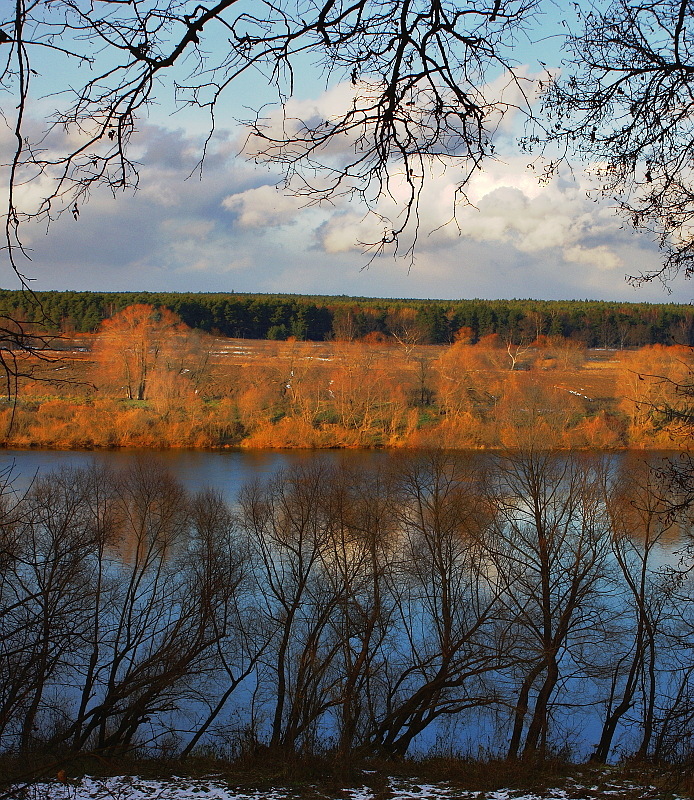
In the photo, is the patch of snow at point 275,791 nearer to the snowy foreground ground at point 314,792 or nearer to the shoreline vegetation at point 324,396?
the snowy foreground ground at point 314,792

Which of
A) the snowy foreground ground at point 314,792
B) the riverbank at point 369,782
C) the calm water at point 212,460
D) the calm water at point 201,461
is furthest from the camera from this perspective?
the calm water at point 201,461

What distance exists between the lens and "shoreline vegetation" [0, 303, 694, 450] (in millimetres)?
33344

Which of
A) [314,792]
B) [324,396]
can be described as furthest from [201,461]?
[314,792]

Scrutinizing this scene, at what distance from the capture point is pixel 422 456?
821 inches

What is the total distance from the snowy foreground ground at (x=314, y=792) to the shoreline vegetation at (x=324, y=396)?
62.9 feet

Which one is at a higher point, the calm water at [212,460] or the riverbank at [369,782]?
the calm water at [212,460]

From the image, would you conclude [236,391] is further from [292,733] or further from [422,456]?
[292,733]

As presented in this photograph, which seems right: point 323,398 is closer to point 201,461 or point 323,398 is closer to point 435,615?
point 201,461

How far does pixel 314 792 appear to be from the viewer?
9656 millimetres

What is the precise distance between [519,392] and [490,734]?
2578 centimetres

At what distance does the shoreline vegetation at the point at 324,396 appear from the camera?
109 feet

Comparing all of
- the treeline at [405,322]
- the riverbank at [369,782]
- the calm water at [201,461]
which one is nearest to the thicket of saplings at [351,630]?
the riverbank at [369,782]

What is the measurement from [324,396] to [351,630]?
25.8 meters

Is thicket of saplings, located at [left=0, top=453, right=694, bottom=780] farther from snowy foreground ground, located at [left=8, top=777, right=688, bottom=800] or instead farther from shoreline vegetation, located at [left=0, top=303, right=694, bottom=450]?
shoreline vegetation, located at [left=0, top=303, right=694, bottom=450]
